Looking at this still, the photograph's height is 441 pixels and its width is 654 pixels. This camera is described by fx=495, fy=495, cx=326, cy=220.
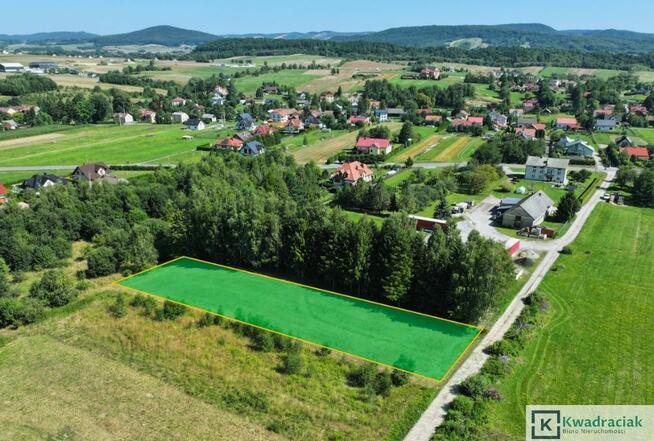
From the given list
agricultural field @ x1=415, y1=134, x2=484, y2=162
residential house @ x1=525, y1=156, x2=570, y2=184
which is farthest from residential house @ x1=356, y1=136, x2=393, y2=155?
residential house @ x1=525, y1=156, x2=570, y2=184

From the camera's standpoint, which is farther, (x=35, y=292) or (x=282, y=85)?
(x=282, y=85)

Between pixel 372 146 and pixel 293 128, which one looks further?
→ pixel 293 128

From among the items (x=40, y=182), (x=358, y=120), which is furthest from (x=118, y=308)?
(x=358, y=120)

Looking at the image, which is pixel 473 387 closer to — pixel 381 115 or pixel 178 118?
pixel 381 115

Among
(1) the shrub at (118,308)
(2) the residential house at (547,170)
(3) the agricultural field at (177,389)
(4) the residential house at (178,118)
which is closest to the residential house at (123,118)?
(4) the residential house at (178,118)

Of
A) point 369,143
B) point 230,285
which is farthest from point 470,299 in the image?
point 369,143

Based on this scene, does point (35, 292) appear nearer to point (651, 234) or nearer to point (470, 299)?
point (470, 299)

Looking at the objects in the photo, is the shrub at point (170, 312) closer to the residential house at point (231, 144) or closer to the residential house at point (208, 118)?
the residential house at point (231, 144)
